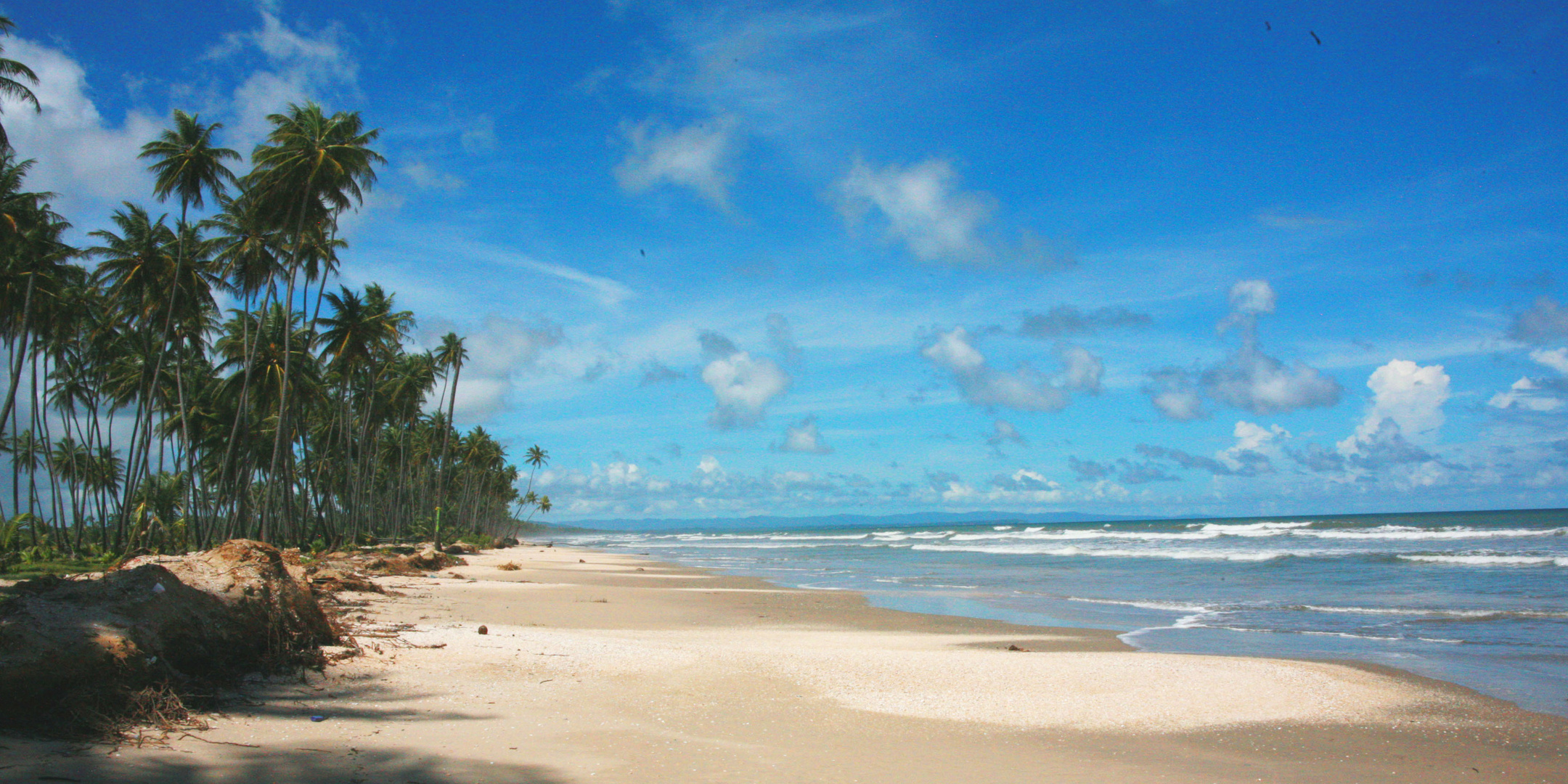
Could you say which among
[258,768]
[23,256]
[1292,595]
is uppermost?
[23,256]

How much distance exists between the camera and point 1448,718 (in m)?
7.22

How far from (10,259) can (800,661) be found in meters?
27.1

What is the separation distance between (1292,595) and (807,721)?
16499 mm

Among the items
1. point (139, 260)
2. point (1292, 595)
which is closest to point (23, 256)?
point (139, 260)

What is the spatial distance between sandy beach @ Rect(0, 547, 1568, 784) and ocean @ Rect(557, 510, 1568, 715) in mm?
1702

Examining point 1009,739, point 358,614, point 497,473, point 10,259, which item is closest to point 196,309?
point 10,259

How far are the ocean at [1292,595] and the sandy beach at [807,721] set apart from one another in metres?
1.70

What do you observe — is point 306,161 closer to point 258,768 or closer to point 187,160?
point 187,160

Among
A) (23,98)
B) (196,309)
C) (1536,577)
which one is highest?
(23,98)

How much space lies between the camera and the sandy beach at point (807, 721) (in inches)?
193

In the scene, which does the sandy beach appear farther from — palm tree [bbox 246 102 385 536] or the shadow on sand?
palm tree [bbox 246 102 385 536]

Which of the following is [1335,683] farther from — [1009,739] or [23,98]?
[23,98]

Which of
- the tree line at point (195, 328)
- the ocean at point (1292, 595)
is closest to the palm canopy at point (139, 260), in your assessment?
the tree line at point (195, 328)

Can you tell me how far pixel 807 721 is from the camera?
656 centimetres
